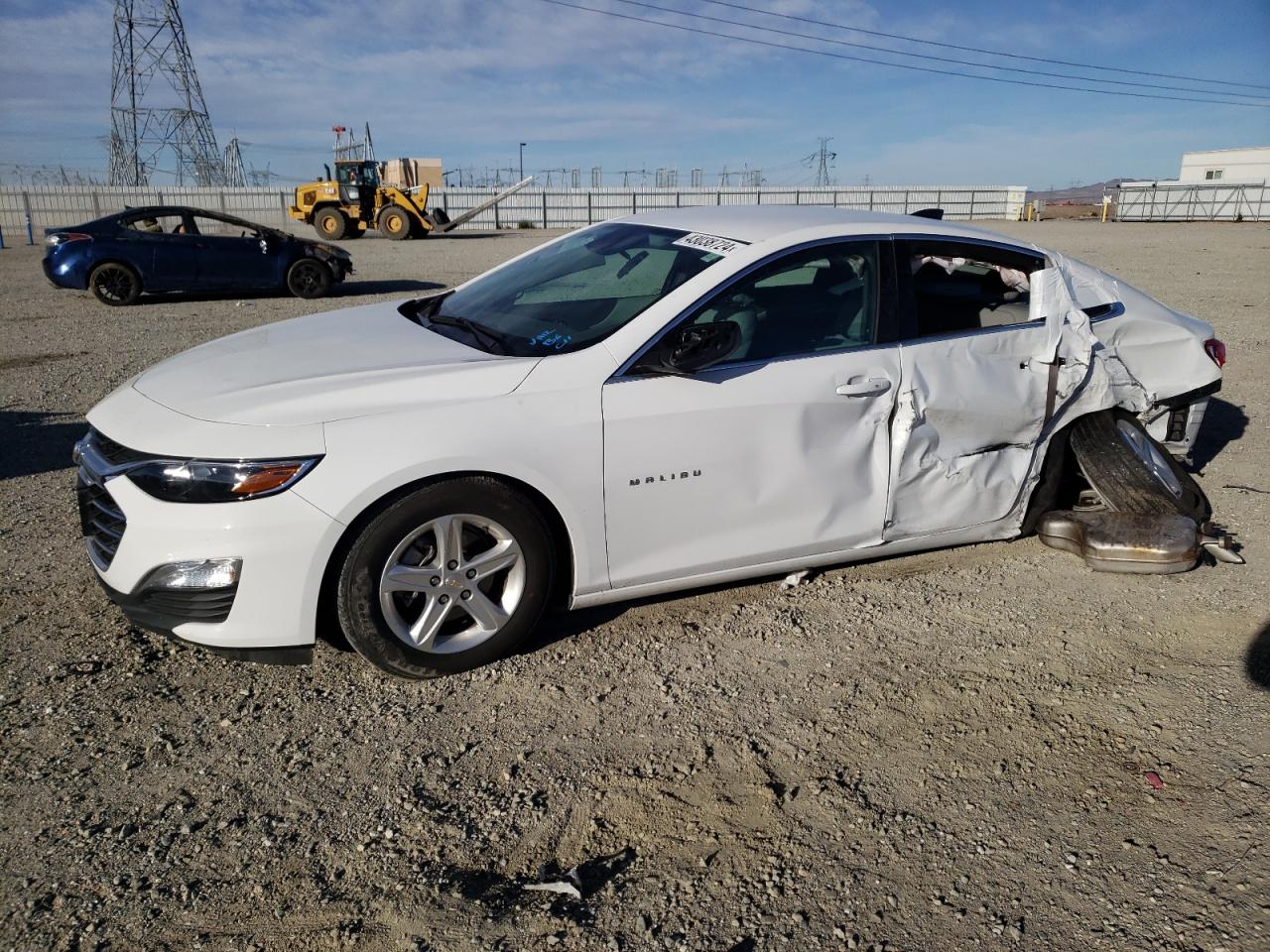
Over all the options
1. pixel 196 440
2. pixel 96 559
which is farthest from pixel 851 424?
pixel 96 559

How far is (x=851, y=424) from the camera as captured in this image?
12.4 ft

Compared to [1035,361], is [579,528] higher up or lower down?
lower down

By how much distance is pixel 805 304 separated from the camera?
3.83m

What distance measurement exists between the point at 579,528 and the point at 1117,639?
223 cm

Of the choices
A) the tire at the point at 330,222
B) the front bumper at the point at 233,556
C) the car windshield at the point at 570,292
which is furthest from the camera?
the tire at the point at 330,222

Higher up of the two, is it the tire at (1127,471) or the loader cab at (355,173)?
the loader cab at (355,173)

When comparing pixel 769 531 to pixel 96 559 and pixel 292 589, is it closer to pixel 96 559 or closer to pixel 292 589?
pixel 292 589

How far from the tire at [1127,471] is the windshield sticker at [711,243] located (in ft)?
6.60

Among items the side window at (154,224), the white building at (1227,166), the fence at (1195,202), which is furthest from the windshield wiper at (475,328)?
the white building at (1227,166)

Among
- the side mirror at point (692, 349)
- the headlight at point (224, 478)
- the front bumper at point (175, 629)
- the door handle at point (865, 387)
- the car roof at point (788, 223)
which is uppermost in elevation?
the car roof at point (788, 223)

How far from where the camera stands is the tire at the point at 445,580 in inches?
123

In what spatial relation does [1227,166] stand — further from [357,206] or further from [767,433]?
[767,433]

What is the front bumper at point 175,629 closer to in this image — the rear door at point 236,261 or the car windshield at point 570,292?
the car windshield at point 570,292

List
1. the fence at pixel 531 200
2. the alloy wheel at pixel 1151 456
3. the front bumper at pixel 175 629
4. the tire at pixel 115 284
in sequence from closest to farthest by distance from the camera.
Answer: the front bumper at pixel 175 629
the alloy wheel at pixel 1151 456
the tire at pixel 115 284
the fence at pixel 531 200
